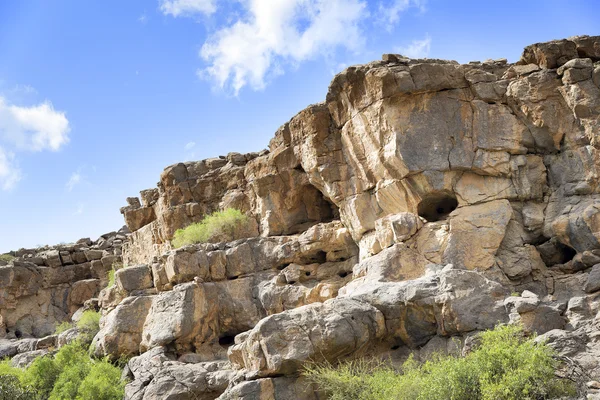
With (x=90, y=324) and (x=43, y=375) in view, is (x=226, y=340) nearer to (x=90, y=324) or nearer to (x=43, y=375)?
(x=90, y=324)

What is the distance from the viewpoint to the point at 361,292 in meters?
21.5

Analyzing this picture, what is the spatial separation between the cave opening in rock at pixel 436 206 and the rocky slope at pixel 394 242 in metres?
0.10

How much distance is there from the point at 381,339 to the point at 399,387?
11.3 ft

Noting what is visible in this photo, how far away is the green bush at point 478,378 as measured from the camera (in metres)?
15.7

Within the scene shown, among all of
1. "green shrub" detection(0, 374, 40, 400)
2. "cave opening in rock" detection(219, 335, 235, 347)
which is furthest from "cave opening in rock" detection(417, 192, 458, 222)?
"green shrub" detection(0, 374, 40, 400)

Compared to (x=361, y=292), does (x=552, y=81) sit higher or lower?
higher

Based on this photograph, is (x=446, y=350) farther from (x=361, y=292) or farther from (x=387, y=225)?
(x=387, y=225)

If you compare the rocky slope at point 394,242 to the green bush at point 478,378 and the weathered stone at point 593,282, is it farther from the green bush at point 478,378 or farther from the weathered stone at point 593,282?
the green bush at point 478,378

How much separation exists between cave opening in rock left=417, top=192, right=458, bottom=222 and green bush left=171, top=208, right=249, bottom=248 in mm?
10303

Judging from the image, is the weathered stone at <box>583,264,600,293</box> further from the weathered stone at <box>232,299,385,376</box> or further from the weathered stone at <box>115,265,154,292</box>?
the weathered stone at <box>115,265,154,292</box>

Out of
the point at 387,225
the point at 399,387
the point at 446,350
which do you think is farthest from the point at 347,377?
the point at 387,225

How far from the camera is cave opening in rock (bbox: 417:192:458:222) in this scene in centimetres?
2738

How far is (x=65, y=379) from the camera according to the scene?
1064 inches

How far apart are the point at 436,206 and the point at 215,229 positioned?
38.4 feet
